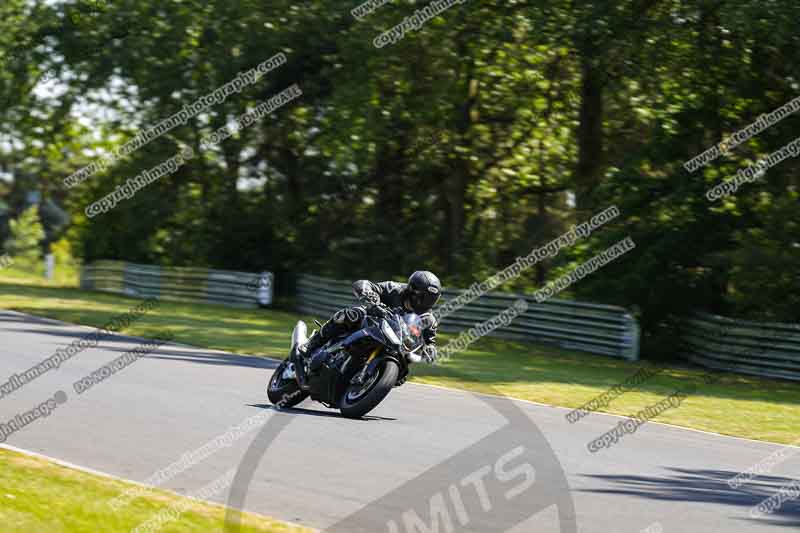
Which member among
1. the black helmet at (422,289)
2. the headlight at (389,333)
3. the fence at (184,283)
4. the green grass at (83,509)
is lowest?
the fence at (184,283)

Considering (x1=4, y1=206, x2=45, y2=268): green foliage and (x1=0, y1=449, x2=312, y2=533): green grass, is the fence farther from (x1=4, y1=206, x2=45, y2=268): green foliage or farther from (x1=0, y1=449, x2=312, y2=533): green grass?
(x1=0, y1=449, x2=312, y2=533): green grass

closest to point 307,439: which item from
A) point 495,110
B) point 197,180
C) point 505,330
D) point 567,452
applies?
point 567,452

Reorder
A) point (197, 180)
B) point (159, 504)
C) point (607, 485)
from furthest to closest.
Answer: point (197, 180) → point (607, 485) → point (159, 504)

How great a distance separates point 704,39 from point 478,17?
557 centimetres

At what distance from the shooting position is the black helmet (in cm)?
1091

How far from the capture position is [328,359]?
1120 cm

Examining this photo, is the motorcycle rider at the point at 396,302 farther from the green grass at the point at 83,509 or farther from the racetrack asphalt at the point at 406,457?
the green grass at the point at 83,509

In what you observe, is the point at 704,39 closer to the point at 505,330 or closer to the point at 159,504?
the point at 505,330

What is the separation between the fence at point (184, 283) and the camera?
32.9 m

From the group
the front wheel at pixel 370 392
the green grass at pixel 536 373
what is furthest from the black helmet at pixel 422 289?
the green grass at pixel 536 373

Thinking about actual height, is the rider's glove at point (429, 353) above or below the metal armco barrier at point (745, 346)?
above

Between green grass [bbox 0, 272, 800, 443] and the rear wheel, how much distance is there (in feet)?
14.1

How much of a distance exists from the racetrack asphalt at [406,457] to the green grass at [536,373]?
144cm

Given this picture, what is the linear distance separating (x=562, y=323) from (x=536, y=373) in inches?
221
